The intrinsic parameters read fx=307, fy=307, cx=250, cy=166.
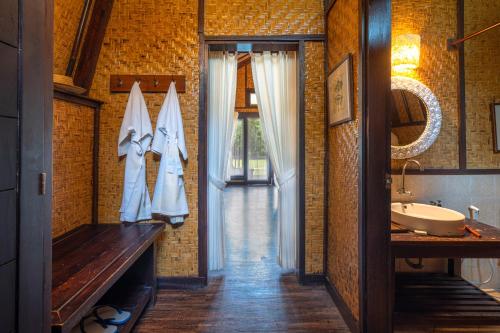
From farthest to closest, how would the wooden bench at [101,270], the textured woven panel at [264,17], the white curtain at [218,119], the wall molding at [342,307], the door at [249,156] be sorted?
the door at [249,156]
the white curtain at [218,119]
the textured woven panel at [264,17]
the wall molding at [342,307]
the wooden bench at [101,270]

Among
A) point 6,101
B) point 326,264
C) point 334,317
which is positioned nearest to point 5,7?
point 6,101

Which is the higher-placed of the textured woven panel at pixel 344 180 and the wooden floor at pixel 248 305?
the textured woven panel at pixel 344 180

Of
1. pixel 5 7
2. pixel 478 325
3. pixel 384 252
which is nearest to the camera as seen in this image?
pixel 5 7

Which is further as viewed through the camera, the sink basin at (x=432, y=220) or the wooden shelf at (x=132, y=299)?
the wooden shelf at (x=132, y=299)

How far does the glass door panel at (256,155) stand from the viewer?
10211 mm

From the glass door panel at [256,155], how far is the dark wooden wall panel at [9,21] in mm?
9343

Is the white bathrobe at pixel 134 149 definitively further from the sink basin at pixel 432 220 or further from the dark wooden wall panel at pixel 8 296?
the sink basin at pixel 432 220

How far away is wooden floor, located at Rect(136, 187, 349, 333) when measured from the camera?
2074 millimetres

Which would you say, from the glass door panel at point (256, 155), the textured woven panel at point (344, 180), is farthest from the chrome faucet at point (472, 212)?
the glass door panel at point (256, 155)

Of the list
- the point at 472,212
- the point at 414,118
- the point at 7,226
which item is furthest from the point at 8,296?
the point at 472,212

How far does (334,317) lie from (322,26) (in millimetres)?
2348

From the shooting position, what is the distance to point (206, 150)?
268 centimetres

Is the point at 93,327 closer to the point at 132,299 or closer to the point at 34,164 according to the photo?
the point at 132,299

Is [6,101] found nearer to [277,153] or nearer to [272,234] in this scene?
[277,153]
